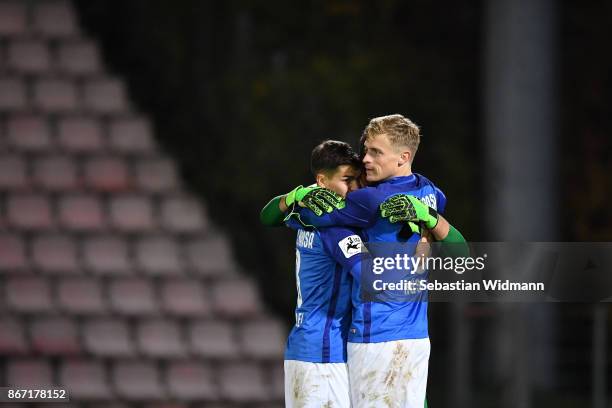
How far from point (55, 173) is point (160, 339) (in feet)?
3.90

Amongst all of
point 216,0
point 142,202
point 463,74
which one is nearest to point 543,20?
point 463,74

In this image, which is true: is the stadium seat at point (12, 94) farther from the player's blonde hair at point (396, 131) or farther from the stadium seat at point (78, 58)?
the player's blonde hair at point (396, 131)

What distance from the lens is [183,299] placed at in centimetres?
725

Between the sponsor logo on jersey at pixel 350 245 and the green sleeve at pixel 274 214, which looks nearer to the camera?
the sponsor logo on jersey at pixel 350 245

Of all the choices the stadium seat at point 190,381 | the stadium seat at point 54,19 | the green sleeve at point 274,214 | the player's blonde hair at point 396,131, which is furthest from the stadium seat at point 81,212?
the player's blonde hair at point 396,131

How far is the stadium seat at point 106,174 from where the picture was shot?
288 inches

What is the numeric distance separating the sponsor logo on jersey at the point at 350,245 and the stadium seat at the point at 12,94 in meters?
4.13

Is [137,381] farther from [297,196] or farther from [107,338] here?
[297,196]

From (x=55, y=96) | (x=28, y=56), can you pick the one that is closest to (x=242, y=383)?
(x=55, y=96)

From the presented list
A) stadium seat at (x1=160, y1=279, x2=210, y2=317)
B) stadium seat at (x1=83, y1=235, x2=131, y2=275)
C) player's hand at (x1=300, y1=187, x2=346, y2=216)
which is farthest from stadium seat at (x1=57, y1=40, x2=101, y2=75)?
player's hand at (x1=300, y1=187, x2=346, y2=216)

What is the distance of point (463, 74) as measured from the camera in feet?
28.3

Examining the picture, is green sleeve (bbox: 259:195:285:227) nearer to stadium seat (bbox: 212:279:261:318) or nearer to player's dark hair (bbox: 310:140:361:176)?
player's dark hair (bbox: 310:140:361:176)

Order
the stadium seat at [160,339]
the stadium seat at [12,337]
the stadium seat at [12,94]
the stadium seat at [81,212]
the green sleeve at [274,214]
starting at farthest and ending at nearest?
the stadium seat at [12,94] → the stadium seat at [81,212] → the stadium seat at [160,339] → the stadium seat at [12,337] → the green sleeve at [274,214]

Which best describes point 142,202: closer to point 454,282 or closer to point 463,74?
point 463,74
